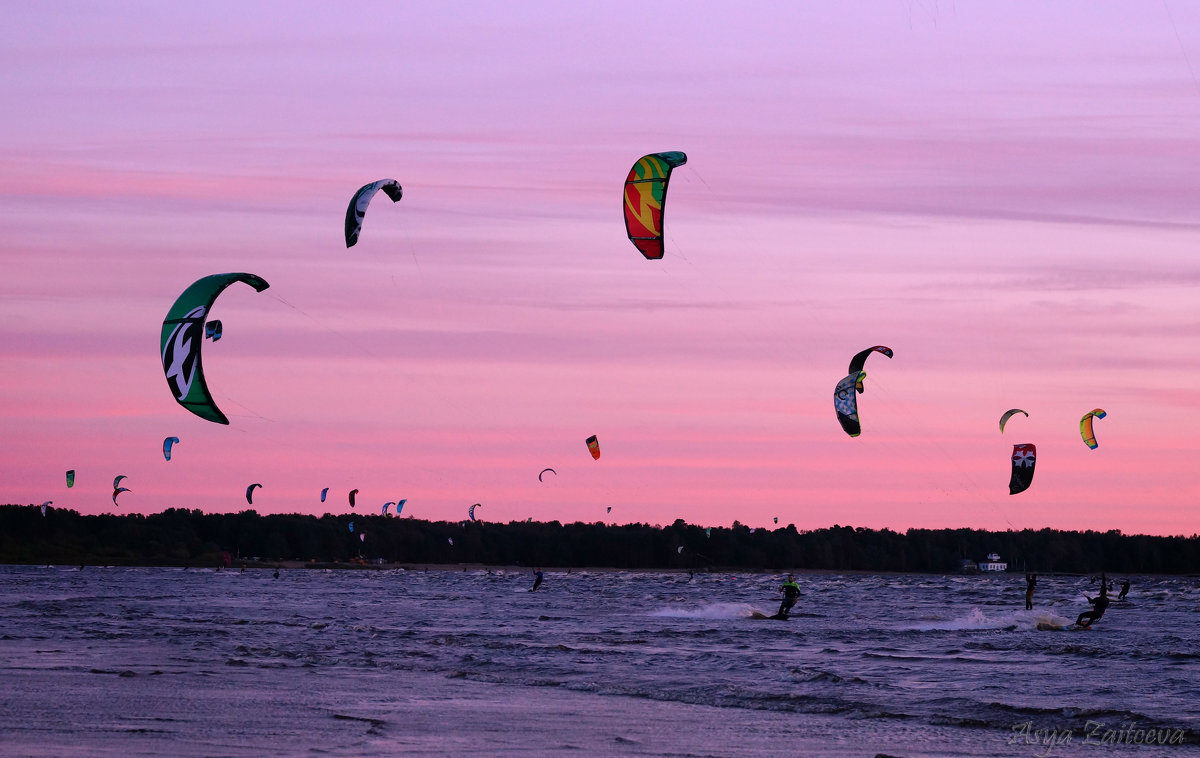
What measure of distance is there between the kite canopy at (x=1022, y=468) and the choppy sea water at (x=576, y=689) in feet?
10.4

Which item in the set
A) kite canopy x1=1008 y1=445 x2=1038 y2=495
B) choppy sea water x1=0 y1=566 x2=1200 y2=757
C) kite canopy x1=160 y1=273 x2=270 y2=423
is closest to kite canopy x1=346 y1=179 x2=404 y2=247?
kite canopy x1=160 y1=273 x2=270 y2=423

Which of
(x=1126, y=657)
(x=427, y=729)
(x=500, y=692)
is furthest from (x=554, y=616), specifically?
(x=427, y=729)

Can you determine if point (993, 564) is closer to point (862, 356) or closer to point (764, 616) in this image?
point (764, 616)

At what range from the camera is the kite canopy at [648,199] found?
20453mm

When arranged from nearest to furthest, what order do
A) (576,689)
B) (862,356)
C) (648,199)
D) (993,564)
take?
(576,689) < (648,199) < (862,356) < (993,564)

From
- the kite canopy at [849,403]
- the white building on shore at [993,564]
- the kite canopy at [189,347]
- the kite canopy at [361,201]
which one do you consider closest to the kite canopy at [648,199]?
the kite canopy at [361,201]

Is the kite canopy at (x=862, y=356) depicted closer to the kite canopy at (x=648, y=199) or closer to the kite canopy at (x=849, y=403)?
the kite canopy at (x=849, y=403)

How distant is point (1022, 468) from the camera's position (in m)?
32.8

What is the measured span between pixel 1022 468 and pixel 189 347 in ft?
66.3

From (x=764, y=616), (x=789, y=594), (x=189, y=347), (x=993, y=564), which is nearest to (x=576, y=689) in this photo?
(x=189, y=347)

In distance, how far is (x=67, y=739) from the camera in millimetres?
12656

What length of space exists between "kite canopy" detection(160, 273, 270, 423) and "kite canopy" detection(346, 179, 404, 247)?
1633 millimetres

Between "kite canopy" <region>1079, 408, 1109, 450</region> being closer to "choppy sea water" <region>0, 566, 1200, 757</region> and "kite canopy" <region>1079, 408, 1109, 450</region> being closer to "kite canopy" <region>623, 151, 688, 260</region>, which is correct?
"choppy sea water" <region>0, 566, 1200, 757</region>

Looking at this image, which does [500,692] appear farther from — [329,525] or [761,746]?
[329,525]
